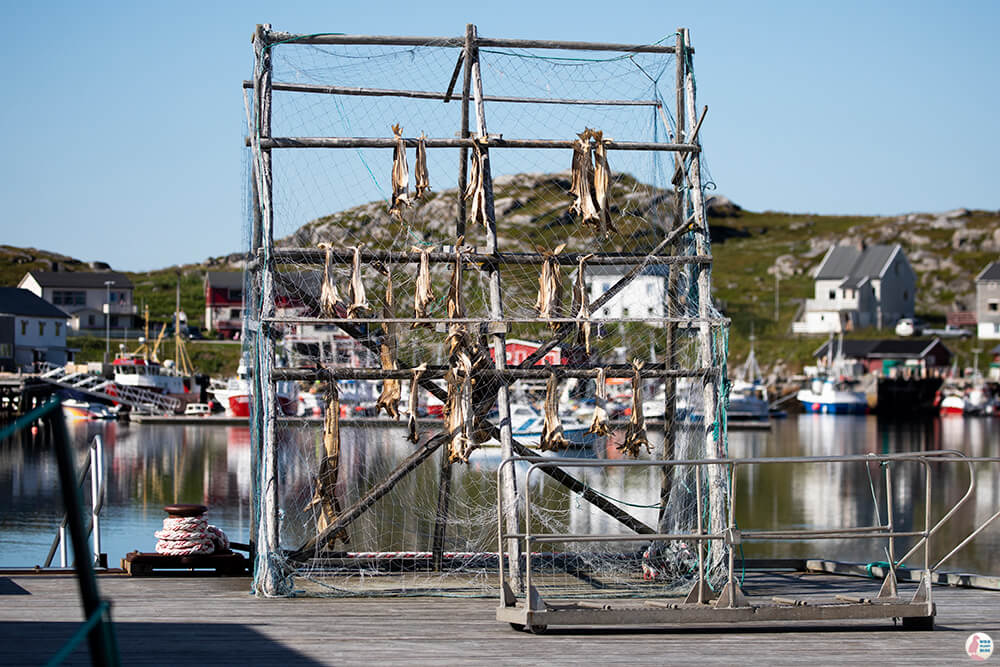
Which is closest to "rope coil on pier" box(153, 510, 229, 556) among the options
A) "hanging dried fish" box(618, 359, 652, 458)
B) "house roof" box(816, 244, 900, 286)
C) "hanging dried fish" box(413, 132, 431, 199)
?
"hanging dried fish" box(413, 132, 431, 199)

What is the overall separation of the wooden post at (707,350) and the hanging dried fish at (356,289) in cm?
376

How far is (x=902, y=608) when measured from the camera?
35.5ft

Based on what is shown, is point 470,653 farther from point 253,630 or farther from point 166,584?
point 166,584

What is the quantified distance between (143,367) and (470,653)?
77.7 meters

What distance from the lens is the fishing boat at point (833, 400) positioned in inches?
3991

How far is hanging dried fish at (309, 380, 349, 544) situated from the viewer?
43.1 feet

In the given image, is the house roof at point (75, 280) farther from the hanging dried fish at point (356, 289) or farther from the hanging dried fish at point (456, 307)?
the hanging dried fish at point (456, 307)

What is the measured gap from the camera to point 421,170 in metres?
13.7

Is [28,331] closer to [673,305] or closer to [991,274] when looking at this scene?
[673,305]

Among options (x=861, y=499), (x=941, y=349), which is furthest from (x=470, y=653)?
(x=941, y=349)

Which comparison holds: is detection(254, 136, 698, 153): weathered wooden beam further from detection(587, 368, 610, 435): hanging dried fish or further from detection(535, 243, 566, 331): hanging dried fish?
detection(587, 368, 610, 435): hanging dried fish

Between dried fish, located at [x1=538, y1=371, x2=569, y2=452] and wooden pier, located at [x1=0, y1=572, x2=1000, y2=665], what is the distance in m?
1.96

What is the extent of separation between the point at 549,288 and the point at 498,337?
84cm

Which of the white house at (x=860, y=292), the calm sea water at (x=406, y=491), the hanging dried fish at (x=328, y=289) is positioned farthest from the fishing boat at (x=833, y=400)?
the hanging dried fish at (x=328, y=289)
